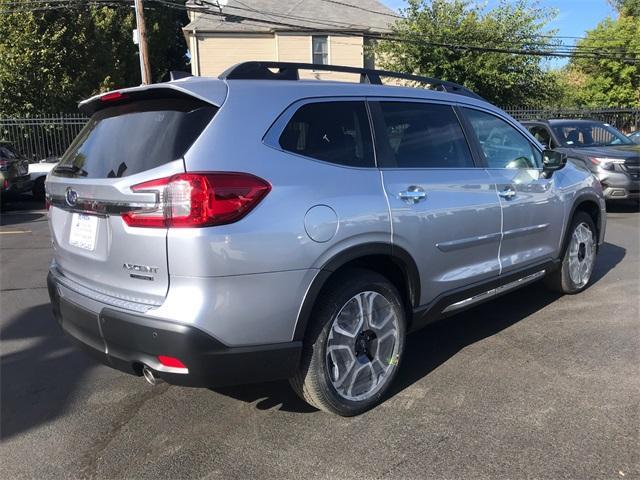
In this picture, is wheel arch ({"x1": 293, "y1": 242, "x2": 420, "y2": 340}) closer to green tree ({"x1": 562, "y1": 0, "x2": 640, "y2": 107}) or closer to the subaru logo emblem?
the subaru logo emblem

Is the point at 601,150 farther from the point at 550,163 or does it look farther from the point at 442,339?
the point at 442,339

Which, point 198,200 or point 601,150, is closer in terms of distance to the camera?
point 198,200

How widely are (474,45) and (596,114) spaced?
5.98 metres

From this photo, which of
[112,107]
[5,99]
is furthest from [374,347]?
[5,99]

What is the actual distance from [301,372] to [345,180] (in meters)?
1.04

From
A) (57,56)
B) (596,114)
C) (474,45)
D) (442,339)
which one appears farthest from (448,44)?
(442,339)

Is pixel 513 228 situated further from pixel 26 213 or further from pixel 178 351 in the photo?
pixel 26 213

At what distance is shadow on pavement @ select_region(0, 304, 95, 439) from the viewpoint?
10.7 feet

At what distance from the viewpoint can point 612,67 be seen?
1086 inches

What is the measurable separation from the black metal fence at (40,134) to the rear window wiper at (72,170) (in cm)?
1629

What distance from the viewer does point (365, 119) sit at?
3.33 m

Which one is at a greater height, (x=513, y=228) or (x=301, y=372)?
(x=513, y=228)

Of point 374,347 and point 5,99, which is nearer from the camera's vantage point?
point 374,347

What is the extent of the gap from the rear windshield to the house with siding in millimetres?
22868
